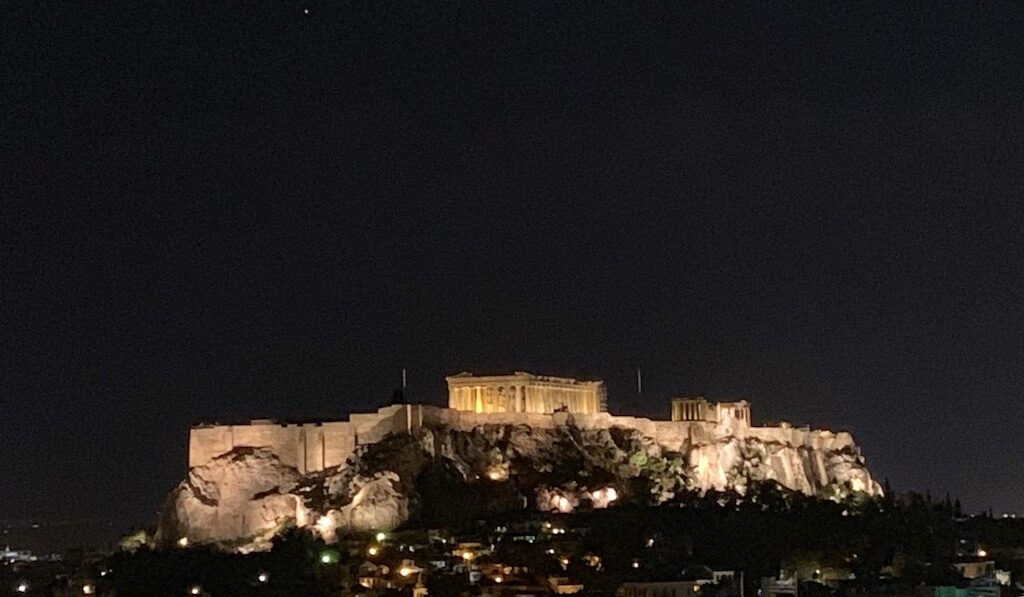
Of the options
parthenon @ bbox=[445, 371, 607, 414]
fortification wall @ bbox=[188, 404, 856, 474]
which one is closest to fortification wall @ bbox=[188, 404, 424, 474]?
fortification wall @ bbox=[188, 404, 856, 474]

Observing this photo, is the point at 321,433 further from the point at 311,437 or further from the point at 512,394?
the point at 512,394

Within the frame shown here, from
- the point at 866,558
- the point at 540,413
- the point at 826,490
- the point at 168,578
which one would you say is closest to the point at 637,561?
the point at 866,558

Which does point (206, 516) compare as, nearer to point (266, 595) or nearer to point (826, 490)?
point (266, 595)

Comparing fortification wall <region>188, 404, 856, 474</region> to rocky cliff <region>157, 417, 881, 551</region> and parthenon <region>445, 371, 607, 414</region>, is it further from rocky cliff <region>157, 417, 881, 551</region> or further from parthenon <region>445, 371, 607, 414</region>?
parthenon <region>445, 371, 607, 414</region>

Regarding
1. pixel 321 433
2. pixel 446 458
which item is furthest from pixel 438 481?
pixel 321 433

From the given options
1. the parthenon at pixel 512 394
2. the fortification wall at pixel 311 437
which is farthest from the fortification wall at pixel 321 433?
the parthenon at pixel 512 394

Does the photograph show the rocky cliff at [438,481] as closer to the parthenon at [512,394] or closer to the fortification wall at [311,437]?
the fortification wall at [311,437]
